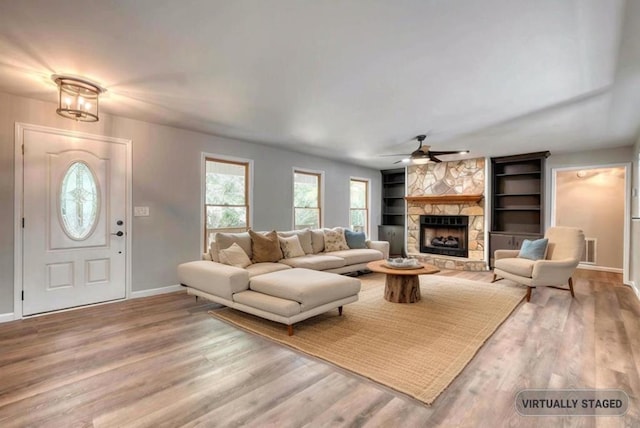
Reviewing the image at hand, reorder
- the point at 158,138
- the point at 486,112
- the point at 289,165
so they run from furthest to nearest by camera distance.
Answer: the point at 289,165
the point at 158,138
the point at 486,112

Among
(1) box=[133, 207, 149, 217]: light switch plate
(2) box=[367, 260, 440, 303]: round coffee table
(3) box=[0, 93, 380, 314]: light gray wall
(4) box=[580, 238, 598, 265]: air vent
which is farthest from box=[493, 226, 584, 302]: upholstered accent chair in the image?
(1) box=[133, 207, 149, 217]: light switch plate

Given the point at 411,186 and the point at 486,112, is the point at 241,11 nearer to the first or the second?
the point at 486,112

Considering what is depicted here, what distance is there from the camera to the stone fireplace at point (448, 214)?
22.6 ft

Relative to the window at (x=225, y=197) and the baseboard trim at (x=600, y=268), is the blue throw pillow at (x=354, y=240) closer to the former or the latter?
the window at (x=225, y=197)

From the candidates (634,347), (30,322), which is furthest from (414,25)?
(30,322)

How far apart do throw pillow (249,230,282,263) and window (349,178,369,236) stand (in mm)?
3462

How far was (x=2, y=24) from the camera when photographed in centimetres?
213

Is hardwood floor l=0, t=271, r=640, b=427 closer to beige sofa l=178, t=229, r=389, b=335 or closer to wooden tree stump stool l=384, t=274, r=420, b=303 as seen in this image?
beige sofa l=178, t=229, r=389, b=335

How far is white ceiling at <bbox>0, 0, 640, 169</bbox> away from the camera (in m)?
1.99

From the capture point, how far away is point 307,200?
6.73 metres

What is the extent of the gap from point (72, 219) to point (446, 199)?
271 inches

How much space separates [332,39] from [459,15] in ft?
2.81

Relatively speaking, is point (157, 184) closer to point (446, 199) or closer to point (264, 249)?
point (264, 249)

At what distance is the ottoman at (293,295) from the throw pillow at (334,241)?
2.09 metres
